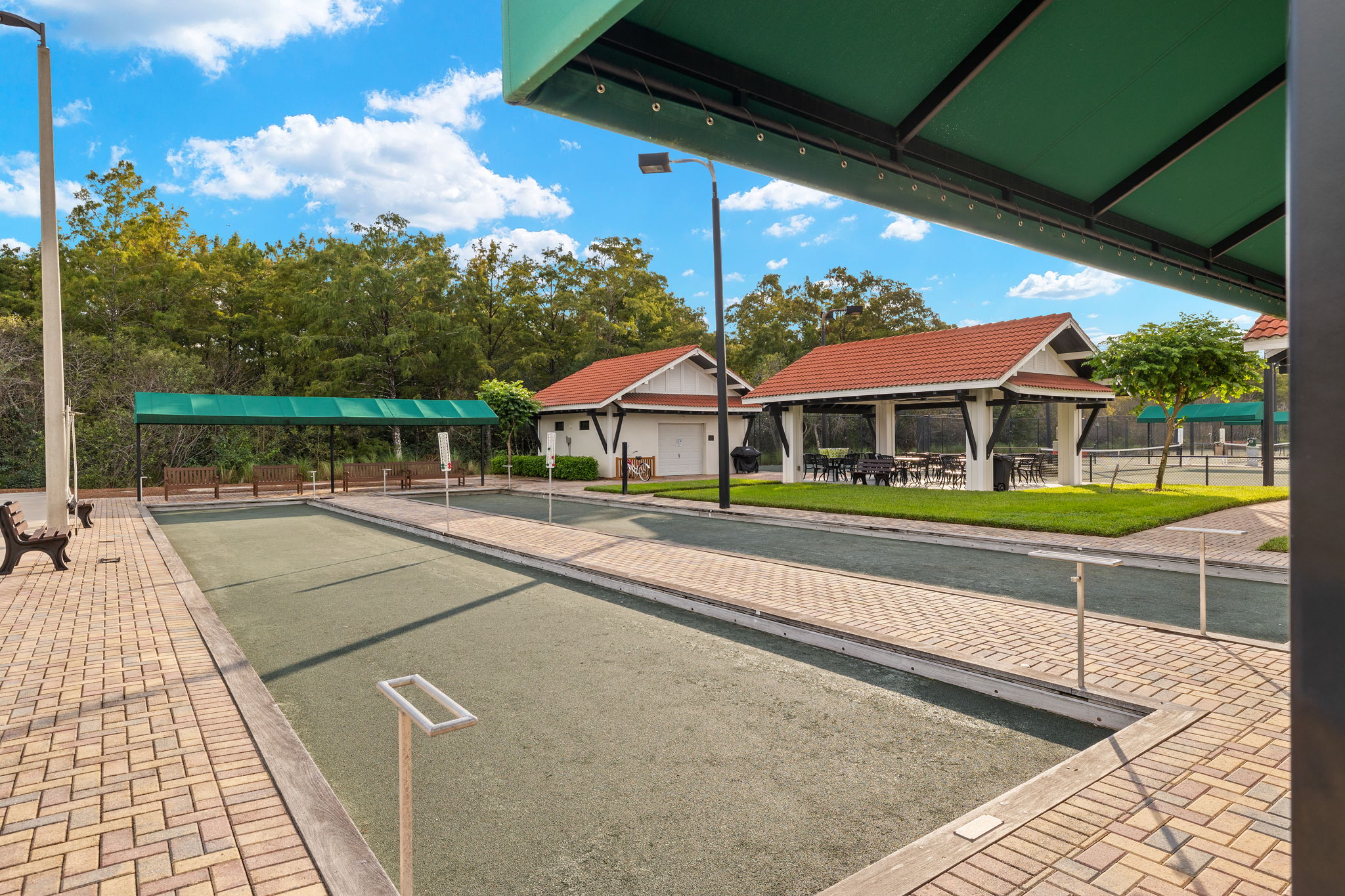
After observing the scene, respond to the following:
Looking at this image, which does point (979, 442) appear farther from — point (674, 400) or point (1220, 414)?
point (1220, 414)

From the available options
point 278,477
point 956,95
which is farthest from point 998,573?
point 278,477

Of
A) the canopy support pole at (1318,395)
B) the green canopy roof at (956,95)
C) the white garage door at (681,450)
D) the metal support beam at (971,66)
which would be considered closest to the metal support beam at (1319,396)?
the canopy support pole at (1318,395)

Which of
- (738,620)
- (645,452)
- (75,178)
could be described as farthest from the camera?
(75,178)

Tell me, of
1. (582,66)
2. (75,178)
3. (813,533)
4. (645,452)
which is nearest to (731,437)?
(645,452)

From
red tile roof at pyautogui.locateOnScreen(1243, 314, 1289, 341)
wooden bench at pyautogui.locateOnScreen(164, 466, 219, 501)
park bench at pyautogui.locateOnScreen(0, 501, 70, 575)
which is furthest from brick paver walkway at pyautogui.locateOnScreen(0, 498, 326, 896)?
red tile roof at pyautogui.locateOnScreen(1243, 314, 1289, 341)

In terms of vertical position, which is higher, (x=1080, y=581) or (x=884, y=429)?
(x=884, y=429)

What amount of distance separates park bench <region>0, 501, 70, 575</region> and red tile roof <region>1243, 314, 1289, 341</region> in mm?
24386

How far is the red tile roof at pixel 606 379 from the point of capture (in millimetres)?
26578

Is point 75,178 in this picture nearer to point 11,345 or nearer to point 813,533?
point 11,345

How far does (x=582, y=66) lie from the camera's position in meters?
2.51

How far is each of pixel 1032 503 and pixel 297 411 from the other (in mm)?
21347

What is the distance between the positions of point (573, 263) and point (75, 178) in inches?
1023

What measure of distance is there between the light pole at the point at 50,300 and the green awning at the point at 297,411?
10.0m

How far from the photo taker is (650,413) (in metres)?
27.5
